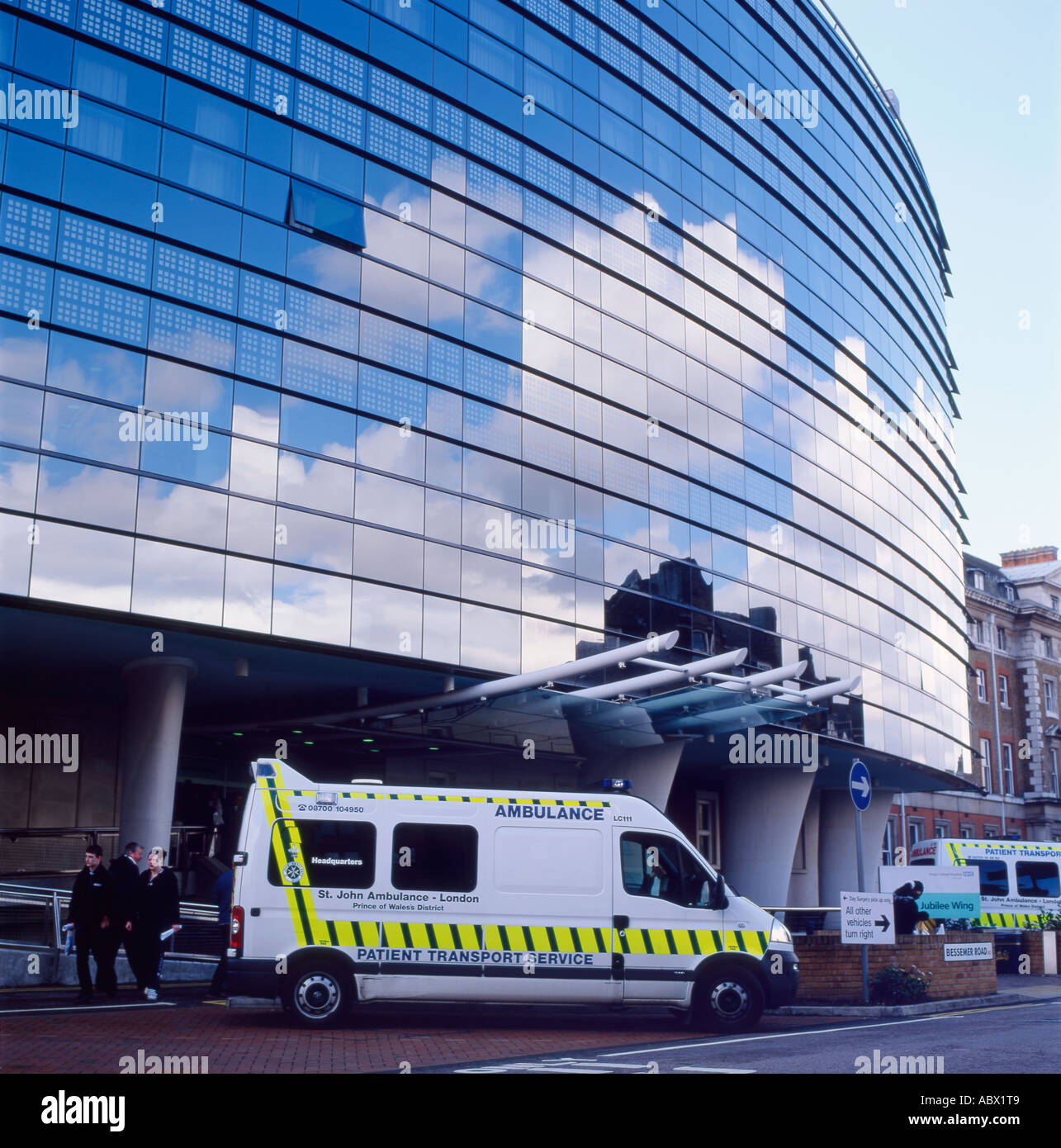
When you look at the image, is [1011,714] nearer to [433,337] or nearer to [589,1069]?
[433,337]

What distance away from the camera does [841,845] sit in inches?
1710

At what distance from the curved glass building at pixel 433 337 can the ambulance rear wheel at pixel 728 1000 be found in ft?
33.6

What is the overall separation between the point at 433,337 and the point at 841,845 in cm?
2637

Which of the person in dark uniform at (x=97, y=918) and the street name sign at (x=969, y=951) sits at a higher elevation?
the person in dark uniform at (x=97, y=918)

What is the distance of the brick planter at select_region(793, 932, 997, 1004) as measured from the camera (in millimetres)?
16844

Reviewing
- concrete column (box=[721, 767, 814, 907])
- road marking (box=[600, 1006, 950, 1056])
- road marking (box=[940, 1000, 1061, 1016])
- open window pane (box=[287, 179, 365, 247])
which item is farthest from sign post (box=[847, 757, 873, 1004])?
concrete column (box=[721, 767, 814, 907])

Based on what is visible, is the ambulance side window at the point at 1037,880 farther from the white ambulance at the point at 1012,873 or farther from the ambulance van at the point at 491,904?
the ambulance van at the point at 491,904

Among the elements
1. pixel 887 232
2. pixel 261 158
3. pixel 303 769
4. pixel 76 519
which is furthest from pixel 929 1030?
pixel 887 232

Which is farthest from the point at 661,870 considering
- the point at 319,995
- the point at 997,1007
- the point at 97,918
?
the point at 997,1007

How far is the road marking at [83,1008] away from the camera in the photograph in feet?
44.1

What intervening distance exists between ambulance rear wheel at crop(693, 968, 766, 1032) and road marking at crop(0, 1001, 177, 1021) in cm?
617

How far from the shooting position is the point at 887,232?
45.6 metres

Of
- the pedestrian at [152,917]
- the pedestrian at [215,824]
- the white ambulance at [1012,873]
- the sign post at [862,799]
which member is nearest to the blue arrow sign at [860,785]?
the sign post at [862,799]

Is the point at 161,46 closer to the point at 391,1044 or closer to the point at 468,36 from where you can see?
the point at 468,36
